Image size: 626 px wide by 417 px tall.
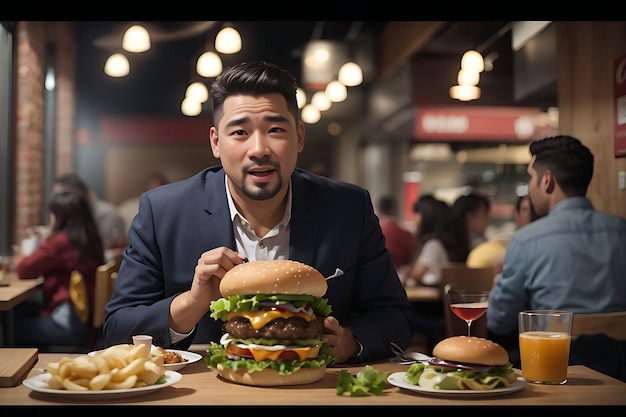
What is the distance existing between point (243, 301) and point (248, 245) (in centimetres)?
71

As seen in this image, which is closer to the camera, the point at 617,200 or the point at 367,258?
the point at 367,258

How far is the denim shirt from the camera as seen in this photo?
3.68 m

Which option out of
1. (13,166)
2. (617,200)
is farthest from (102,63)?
(617,200)

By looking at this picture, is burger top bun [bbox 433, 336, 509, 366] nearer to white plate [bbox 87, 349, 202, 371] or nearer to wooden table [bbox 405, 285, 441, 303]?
white plate [bbox 87, 349, 202, 371]

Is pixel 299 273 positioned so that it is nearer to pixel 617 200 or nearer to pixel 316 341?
pixel 316 341

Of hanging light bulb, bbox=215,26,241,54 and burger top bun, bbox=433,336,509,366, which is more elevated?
hanging light bulb, bbox=215,26,241,54

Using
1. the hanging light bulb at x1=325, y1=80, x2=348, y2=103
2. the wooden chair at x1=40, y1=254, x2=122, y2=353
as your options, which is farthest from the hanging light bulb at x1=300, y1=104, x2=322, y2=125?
the wooden chair at x1=40, y1=254, x2=122, y2=353

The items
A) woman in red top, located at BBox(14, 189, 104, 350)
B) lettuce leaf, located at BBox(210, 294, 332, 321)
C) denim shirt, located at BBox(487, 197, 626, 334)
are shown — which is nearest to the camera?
lettuce leaf, located at BBox(210, 294, 332, 321)

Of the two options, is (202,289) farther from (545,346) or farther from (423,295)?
(423,295)

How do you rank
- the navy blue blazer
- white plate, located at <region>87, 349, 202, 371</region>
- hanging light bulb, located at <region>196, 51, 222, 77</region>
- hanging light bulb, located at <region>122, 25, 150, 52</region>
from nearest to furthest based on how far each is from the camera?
white plate, located at <region>87, 349, 202, 371</region> → the navy blue blazer → hanging light bulb, located at <region>122, 25, 150, 52</region> → hanging light bulb, located at <region>196, 51, 222, 77</region>

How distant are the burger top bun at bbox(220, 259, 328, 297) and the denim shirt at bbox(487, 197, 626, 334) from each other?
1.92 metres

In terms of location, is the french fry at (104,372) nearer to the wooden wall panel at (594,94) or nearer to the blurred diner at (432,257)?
the wooden wall panel at (594,94)
